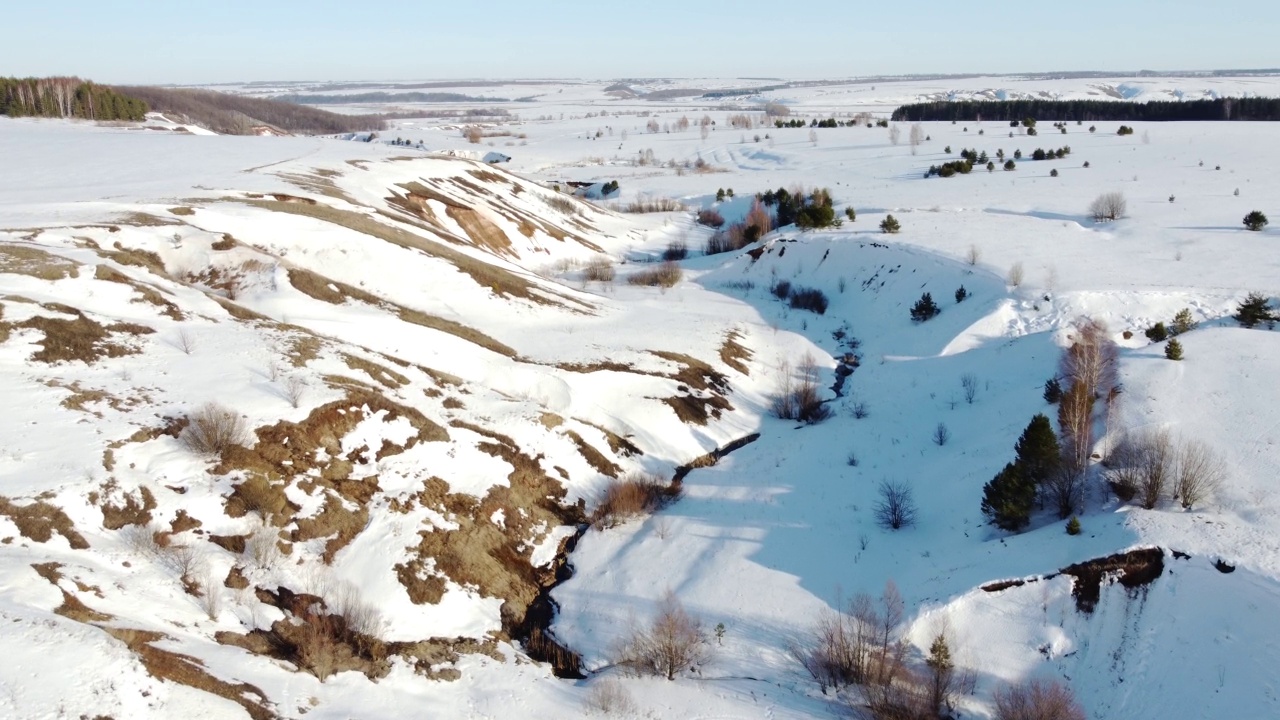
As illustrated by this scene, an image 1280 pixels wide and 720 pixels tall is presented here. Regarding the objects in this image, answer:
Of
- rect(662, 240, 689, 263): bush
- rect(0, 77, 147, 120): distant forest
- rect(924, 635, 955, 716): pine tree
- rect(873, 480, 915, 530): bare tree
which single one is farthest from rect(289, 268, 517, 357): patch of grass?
rect(0, 77, 147, 120): distant forest

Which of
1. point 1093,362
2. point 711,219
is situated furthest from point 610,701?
point 711,219

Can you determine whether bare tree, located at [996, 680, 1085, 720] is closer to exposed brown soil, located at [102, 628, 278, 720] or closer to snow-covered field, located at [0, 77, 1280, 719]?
snow-covered field, located at [0, 77, 1280, 719]

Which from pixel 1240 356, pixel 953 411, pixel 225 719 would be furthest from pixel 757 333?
pixel 225 719

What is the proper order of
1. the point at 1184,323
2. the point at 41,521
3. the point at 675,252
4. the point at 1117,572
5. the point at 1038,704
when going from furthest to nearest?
the point at 675,252, the point at 1184,323, the point at 1117,572, the point at 41,521, the point at 1038,704

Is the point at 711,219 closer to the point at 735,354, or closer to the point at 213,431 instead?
the point at 735,354

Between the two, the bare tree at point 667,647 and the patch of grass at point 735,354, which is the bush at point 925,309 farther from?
the bare tree at point 667,647

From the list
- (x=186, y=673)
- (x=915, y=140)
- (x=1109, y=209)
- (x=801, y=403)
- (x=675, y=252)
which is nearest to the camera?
(x=186, y=673)

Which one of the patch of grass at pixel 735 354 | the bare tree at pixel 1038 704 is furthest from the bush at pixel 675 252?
the bare tree at pixel 1038 704
